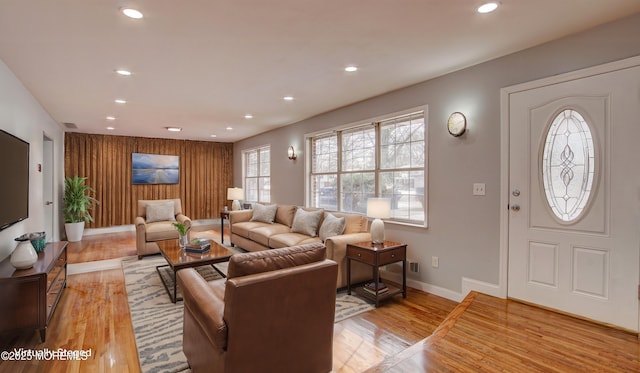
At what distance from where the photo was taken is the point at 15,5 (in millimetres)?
1945

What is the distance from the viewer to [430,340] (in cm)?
225

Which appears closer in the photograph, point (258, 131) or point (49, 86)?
point (49, 86)

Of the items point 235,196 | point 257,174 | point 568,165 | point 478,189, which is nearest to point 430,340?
point 478,189

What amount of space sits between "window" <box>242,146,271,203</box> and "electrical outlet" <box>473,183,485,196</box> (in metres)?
4.57

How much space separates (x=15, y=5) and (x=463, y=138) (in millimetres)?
3685

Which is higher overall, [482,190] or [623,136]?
[623,136]

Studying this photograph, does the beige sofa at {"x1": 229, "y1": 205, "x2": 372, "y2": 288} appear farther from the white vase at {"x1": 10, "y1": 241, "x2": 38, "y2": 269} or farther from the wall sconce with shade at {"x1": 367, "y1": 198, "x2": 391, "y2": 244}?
the white vase at {"x1": 10, "y1": 241, "x2": 38, "y2": 269}

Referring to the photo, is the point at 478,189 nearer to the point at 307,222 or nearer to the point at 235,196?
the point at 307,222

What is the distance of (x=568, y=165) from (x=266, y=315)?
2622 millimetres

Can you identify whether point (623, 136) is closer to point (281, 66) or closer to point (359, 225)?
point (359, 225)

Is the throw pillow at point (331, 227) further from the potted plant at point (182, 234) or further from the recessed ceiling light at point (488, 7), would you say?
the recessed ceiling light at point (488, 7)

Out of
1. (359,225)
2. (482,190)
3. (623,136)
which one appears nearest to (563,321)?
(482,190)

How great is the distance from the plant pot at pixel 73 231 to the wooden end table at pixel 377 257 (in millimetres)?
5917

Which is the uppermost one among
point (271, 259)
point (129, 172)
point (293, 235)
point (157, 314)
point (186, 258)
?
point (129, 172)
